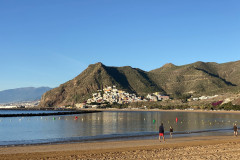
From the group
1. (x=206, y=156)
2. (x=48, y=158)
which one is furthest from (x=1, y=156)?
(x=206, y=156)

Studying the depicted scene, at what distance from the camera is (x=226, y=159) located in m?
17.3

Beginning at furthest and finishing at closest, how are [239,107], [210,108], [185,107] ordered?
[185,107]
[210,108]
[239,107]

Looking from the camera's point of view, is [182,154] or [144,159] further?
[182,154]

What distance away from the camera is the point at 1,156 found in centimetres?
2102

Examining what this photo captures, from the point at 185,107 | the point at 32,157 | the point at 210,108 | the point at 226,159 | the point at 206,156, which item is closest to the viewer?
the point at 226,159

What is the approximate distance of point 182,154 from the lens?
19.8m

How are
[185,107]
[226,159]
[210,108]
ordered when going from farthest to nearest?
1. [185,107]
2. [210,108]
3. [226,159]

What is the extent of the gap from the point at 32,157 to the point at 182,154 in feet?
37.8

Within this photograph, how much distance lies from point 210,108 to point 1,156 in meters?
144

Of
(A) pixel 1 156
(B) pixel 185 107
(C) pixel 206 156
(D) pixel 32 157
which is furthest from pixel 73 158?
(B) pixel 185 107

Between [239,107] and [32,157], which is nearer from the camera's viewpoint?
[32,157]

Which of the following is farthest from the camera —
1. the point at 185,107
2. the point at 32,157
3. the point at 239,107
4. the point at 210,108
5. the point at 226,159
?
the point at 185,107

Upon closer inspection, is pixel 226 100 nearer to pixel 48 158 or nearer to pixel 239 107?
pixel 239 107

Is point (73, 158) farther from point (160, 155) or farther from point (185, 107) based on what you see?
point (185, 107)
